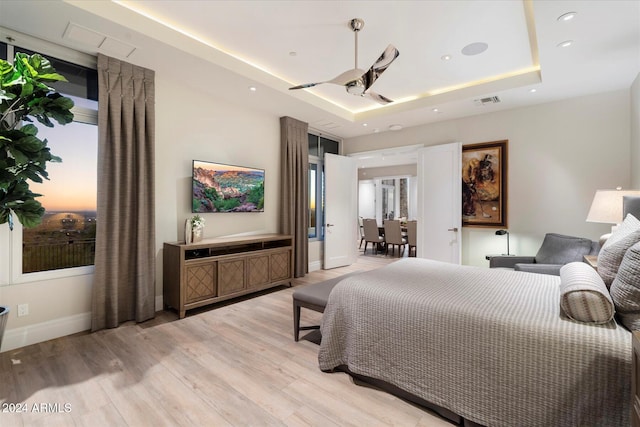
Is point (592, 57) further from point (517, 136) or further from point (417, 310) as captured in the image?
point (417, 310)

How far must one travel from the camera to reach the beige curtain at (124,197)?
2.89 metres

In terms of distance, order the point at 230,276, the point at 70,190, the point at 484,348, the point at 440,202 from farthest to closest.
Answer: the point at 440,202 → the point at 230,276 → the point at 70,190 → the point at 484,348

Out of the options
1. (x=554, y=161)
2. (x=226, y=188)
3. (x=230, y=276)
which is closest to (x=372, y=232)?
(x=554, y=161)

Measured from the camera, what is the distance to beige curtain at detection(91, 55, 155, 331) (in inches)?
114

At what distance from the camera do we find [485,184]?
4621mm

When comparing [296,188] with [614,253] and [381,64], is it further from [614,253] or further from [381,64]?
[614,253]

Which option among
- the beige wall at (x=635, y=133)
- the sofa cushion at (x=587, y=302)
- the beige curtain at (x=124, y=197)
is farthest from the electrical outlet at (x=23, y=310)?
the beige wall at (x=635, y=133)

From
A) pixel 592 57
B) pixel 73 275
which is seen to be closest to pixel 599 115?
pixel 592 57

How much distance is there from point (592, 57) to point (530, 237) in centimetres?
239

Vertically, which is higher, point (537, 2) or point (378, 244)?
point (537, 2)

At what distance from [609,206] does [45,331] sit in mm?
5491

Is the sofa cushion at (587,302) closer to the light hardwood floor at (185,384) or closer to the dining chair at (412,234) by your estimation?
the light hardwood floor at (185,384)

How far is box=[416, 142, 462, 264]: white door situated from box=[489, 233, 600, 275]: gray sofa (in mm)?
1085

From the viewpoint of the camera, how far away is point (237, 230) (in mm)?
4363
